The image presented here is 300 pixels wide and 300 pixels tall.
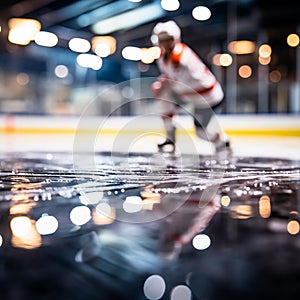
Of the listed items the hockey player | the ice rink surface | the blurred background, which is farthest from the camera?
the blurred background

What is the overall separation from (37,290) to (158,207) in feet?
1.81

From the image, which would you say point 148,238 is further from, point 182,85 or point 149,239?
point 182,85

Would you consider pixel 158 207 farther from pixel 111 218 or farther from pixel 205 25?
pixel 205 25

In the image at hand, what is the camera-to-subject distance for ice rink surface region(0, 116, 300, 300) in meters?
0.51

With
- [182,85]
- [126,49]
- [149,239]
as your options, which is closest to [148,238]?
[149,239]

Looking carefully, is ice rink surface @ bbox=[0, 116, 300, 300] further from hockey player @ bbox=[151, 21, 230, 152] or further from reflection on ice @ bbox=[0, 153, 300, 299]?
hockey player @ bbox=[151, 21, 230, 152]

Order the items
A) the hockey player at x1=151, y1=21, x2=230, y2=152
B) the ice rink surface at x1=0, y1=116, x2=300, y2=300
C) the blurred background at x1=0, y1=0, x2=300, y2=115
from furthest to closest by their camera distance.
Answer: the blurred background at x1=0, y1=0, x2=300, y2=115
the hockey player at x1=151, y1=21, x2=230, y2=152
the ice rink surface at x1=0, y1=116, x2=300, y2=300

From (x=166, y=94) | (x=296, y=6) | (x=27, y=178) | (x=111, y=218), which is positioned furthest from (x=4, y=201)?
(x=296, y=6)

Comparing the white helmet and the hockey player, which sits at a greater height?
the white helmet

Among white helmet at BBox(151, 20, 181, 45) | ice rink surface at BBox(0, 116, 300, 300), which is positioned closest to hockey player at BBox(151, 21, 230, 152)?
white helmet at BBox(151, 20, 181, 45)

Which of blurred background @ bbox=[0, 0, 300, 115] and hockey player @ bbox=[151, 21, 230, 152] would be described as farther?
blurred background @ bbox=[0, 0, 300, 115]

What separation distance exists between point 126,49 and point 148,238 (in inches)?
241

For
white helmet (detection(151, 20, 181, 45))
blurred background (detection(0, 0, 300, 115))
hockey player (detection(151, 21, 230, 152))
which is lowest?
hockey player (detection(151, 21, 230, 152))

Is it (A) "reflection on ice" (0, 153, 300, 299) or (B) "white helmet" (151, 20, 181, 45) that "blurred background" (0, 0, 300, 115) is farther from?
(A) "reflection on ice" (0, 153, 300, 299)
